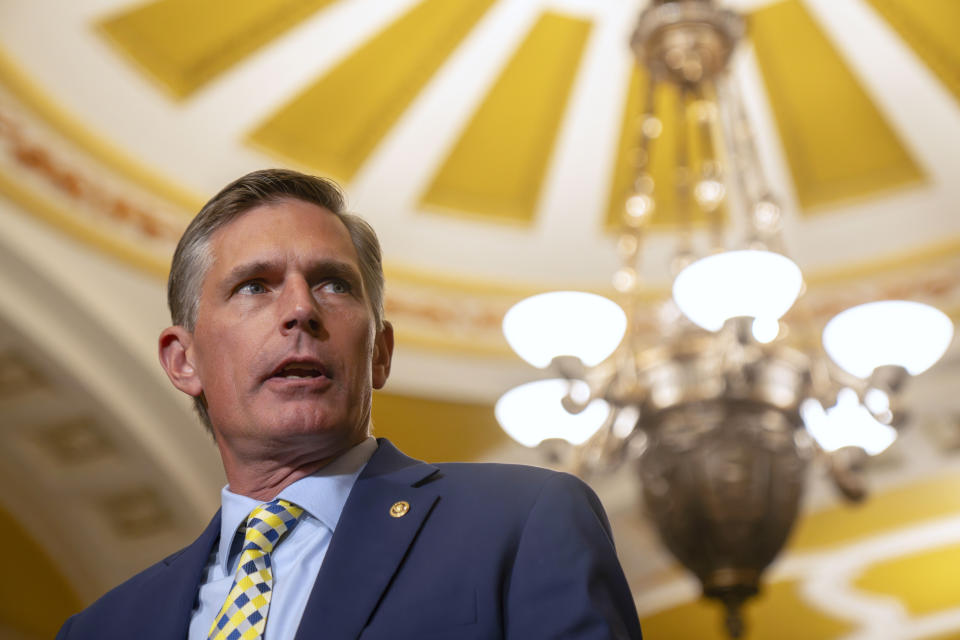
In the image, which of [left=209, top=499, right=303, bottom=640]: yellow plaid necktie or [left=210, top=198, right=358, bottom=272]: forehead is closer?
[left=209, top=499, right=303, bottom=640]: yellow plaid necktie

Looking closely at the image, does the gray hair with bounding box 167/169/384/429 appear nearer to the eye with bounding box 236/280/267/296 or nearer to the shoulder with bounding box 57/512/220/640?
the eye with bounding box 236/280/267/296

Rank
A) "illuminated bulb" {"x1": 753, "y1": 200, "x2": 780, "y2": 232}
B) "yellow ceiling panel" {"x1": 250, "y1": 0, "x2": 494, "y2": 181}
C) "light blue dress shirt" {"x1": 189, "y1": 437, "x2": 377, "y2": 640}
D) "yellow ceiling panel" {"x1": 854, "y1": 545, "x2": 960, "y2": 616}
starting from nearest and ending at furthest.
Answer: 1. "light blue dress shirt" {"x1": 189, "y1": 437, "x2": 377, "y2": 640}
2. "illuminated bulb" {"x1": 753, "y1": 200, "x2": 780, "y2": 232}
3. "yellow ceiling panel" {"x1": 250, "y1": 0, "x2": 494, "y2": 181}
4. "yellow ceiling panel" {"x1": 854, "y1": 545, "x2": 960, "y2": 616}

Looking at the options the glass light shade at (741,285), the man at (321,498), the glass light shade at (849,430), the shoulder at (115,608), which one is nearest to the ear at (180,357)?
the man at (321,498)

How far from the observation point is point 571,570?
3.54 feet

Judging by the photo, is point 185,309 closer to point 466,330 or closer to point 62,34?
point 62,34

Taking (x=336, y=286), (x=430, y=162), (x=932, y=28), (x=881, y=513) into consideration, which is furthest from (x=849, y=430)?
(x=881, y=513)

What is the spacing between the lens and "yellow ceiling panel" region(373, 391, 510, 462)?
5.88 metres

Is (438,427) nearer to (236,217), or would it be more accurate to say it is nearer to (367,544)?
(236,217)

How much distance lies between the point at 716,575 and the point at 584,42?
2.59m

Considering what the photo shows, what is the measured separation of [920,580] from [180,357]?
22.1ft

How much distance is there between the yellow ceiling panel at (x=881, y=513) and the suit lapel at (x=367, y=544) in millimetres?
5712

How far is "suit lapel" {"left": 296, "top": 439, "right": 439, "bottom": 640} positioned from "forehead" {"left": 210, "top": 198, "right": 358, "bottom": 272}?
0.80 ft

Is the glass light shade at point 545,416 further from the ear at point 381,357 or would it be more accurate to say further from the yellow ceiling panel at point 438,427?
the ear at point 381,357

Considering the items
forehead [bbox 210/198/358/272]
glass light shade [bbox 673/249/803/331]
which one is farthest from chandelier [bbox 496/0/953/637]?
forehead [bbox 210/198/358/272]
